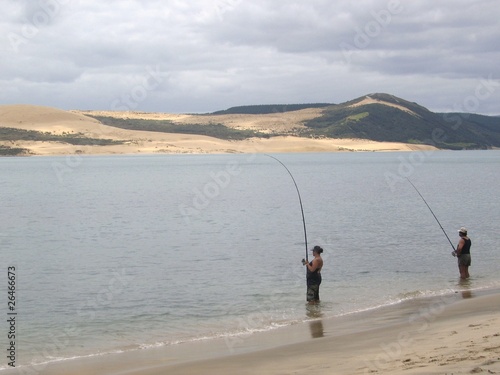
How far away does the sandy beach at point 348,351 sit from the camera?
27.3 ft

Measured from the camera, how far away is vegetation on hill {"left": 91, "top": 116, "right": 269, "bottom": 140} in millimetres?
146163

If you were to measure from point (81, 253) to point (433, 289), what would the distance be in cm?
1059

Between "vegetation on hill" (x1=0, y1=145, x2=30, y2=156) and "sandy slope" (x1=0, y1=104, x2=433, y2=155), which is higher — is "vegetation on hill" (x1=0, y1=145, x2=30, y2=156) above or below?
below

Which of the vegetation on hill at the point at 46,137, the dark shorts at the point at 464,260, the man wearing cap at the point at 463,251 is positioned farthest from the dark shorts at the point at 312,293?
the vegetation on hill at the point at 46,137

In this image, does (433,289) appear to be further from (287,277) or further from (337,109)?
(337,109)

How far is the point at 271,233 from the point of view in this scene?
26172 mm

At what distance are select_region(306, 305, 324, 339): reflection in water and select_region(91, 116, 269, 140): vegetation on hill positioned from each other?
129 meters

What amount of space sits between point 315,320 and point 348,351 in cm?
303

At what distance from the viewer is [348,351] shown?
9750 mm

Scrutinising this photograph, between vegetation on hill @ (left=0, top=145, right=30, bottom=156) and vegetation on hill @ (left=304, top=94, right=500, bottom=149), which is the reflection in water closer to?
vegetation on hill @ (left=0, top=145, right=30, bottom=156)

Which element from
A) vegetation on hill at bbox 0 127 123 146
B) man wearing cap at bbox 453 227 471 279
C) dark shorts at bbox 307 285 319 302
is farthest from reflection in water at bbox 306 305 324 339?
vegetation on hill at bbox 0 127 123 146

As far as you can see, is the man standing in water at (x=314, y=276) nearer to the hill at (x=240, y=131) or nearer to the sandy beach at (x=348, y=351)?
the sandy beach at (x=348, y=351)

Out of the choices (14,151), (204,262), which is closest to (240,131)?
(14,151)

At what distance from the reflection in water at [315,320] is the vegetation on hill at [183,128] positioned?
422 ft
